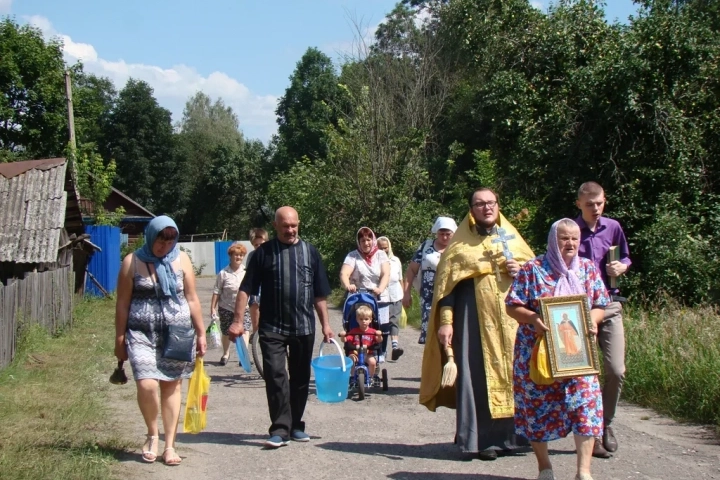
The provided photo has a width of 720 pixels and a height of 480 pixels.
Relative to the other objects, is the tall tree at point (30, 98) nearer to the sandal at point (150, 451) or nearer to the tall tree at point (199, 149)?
the tall tree at point (199, 149)

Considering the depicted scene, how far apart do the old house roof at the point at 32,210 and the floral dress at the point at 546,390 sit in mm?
10858

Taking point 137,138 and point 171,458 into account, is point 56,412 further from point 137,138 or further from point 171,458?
point 137,138

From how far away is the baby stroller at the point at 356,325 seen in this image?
8.89 m

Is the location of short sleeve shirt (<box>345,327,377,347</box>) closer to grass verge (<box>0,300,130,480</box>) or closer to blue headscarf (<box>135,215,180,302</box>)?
grass verge (<box>0,300,130,480</box>)

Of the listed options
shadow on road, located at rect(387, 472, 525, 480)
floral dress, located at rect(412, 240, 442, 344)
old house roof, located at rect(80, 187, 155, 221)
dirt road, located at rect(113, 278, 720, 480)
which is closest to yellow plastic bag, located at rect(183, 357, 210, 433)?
dirt road, located at rect(113, 278, 720, 480)

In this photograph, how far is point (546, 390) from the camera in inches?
204

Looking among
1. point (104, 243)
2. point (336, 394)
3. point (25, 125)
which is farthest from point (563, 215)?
point (25, 125)

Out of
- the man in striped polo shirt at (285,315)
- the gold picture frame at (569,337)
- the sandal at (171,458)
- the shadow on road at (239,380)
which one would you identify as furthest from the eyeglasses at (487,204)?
the shadow on road at (239,380)

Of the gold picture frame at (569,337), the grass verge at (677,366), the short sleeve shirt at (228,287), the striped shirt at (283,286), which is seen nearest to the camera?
the gold picture frame at (569,337)

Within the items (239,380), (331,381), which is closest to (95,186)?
(239,380)

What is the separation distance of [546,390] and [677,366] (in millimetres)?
3229

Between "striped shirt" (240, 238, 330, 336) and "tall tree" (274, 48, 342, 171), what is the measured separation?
133 ft

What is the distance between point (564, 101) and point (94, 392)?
→ 33.3 feet

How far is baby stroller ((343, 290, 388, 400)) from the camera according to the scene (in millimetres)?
8891
